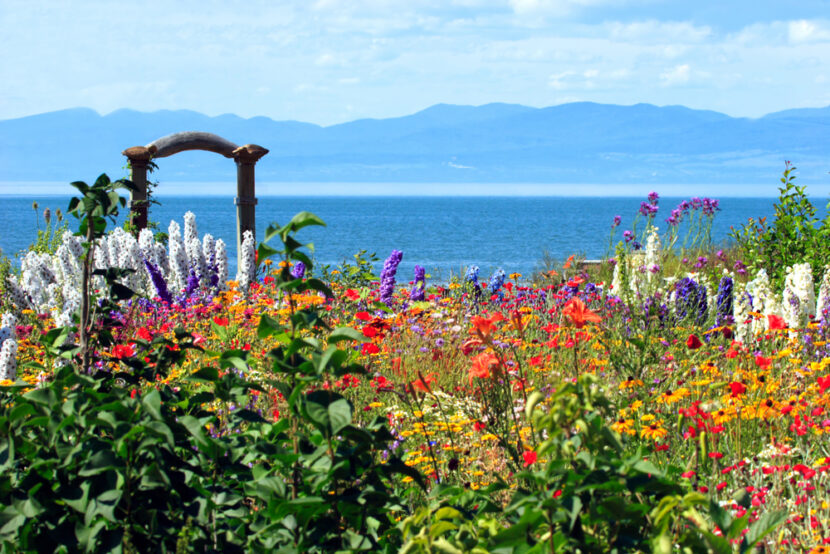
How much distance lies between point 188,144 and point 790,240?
7.96 m

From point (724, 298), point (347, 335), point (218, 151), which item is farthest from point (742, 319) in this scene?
point (218, 151)

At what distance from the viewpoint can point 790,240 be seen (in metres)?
7.79

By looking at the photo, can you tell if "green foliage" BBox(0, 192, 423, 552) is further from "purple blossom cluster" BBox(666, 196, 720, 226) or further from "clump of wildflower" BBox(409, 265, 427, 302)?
"purple blossom cluster" BBox(666, 196, 720, 226)

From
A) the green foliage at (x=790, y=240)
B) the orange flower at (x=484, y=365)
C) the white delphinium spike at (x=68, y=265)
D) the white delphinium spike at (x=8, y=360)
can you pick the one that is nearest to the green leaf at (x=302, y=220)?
the orange flower at (x=484, y=365)

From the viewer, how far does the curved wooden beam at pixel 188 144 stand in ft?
34.0

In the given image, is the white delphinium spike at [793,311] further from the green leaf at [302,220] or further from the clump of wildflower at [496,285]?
the green leaf at [302,220]

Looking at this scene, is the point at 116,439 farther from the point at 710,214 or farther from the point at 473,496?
the point at 710,214

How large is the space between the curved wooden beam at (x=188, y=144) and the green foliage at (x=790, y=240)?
23.6ft

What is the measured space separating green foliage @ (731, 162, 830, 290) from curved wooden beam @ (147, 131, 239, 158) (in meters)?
7.19

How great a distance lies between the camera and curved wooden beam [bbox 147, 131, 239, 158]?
10367 mm

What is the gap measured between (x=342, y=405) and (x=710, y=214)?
912 cm

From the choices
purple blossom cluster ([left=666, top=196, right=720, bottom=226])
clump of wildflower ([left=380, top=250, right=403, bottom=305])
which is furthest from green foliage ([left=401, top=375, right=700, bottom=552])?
purple blossom cluster ([left=666, top=196, right=720, bottom=226])

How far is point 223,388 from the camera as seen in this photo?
209 cm

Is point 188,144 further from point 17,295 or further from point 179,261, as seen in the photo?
point 17,295
